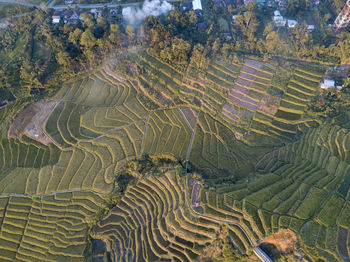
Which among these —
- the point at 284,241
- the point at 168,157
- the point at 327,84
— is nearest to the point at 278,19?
the point at 327,84

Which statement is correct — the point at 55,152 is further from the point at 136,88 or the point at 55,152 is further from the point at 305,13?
the point at 305,13

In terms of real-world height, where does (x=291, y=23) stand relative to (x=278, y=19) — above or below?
below

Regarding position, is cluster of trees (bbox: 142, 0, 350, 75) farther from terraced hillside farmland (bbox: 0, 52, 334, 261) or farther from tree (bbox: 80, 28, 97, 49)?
tree (bbox: 80, 28, 97, 49)

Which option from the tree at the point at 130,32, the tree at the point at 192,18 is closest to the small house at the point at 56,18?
the tree at the point at 130,32

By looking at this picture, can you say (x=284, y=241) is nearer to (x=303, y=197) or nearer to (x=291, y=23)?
(x=303, y=197)

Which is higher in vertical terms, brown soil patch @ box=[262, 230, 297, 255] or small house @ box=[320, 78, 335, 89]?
small house @ box=[320, 78, 335, 89]

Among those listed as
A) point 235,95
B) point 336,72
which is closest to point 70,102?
point 235,95

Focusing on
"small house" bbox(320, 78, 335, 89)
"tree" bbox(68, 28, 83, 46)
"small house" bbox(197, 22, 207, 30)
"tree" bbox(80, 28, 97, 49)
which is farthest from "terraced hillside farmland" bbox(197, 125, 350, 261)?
"tree" bbox(68, 28, 83, 46)
